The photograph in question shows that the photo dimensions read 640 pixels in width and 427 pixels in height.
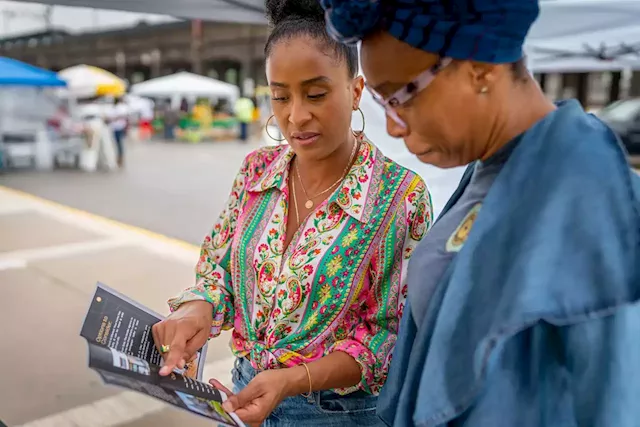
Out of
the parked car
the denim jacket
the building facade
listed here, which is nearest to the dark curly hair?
the denim jacket

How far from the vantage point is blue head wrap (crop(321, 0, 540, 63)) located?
0.79m

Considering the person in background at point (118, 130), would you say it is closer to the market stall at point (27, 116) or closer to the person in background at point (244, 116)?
the market stall at point (27, 116)

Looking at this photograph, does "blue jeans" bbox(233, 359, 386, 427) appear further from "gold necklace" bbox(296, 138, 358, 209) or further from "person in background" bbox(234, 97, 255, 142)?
"person in background" bbox(234, 97, 255, 142)

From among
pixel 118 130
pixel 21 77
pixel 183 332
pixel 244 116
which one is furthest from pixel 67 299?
pixel 244 116

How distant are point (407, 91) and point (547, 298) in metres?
0.35

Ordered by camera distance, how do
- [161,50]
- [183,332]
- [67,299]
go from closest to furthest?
1. [183,332]
2. [67,299]
3. [161,50]

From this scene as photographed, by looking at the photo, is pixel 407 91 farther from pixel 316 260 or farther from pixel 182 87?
pixel 182 87

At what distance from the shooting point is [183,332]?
4.46 feet

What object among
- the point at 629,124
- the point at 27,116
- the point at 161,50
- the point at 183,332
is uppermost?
the point at 161,50

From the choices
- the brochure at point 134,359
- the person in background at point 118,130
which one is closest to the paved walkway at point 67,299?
the brochure at point 134,359

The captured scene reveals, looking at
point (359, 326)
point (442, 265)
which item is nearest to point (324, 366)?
Result: point (359, 326)

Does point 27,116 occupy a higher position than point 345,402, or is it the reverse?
point 345,402

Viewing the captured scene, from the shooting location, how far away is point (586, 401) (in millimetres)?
772

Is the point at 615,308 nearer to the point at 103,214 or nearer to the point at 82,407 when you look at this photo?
the point at 82,407
